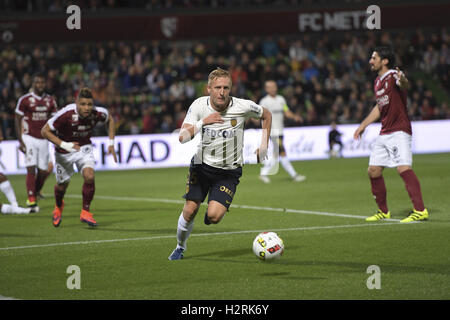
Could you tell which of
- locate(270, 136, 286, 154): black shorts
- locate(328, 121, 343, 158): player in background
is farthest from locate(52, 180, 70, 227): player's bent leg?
locate(328, 121, 343, 158): player in background

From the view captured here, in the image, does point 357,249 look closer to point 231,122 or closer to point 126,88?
point 231,122

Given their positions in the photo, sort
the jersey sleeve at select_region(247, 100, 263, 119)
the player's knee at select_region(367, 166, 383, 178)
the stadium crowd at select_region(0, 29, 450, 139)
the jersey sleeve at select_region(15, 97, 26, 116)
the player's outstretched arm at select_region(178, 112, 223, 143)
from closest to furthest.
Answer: the player's outstretched arm at select_region(178, 112, 223, 143), the jersey sleeve at select_region(247, 100, 263, 119), the player's knee at select_region(367, 166, 383, 178), the jersey sleeve at select_region(15, 97, 26, 116), the stadium crowd at select_region(0, 29, 450, 139)

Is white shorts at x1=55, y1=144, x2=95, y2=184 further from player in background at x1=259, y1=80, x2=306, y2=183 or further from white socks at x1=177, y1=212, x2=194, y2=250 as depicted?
player in background at x1=259, y1=80, x2=306, y2=183

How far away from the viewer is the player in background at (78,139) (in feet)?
37.2

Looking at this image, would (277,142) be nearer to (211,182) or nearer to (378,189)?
(378,189)

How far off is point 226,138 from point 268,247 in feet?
4.15

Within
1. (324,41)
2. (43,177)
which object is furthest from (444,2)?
(43,177)

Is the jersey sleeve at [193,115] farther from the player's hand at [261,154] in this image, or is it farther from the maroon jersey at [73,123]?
the maroon jersey at [73,123]

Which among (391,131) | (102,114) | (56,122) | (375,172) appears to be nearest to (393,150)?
(391,131)

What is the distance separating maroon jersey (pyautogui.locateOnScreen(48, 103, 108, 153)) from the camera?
1140cm

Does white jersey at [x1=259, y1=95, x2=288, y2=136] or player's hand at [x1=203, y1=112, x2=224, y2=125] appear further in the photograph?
white jersey at [x1=259, y1=95, x2=288, y2=136]

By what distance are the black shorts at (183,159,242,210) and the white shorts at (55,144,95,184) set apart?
12.0ft

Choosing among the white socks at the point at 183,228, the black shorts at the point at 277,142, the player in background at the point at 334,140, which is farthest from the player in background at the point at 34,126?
the player in background at the point at 334,140

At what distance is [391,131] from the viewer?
36.1 ft
